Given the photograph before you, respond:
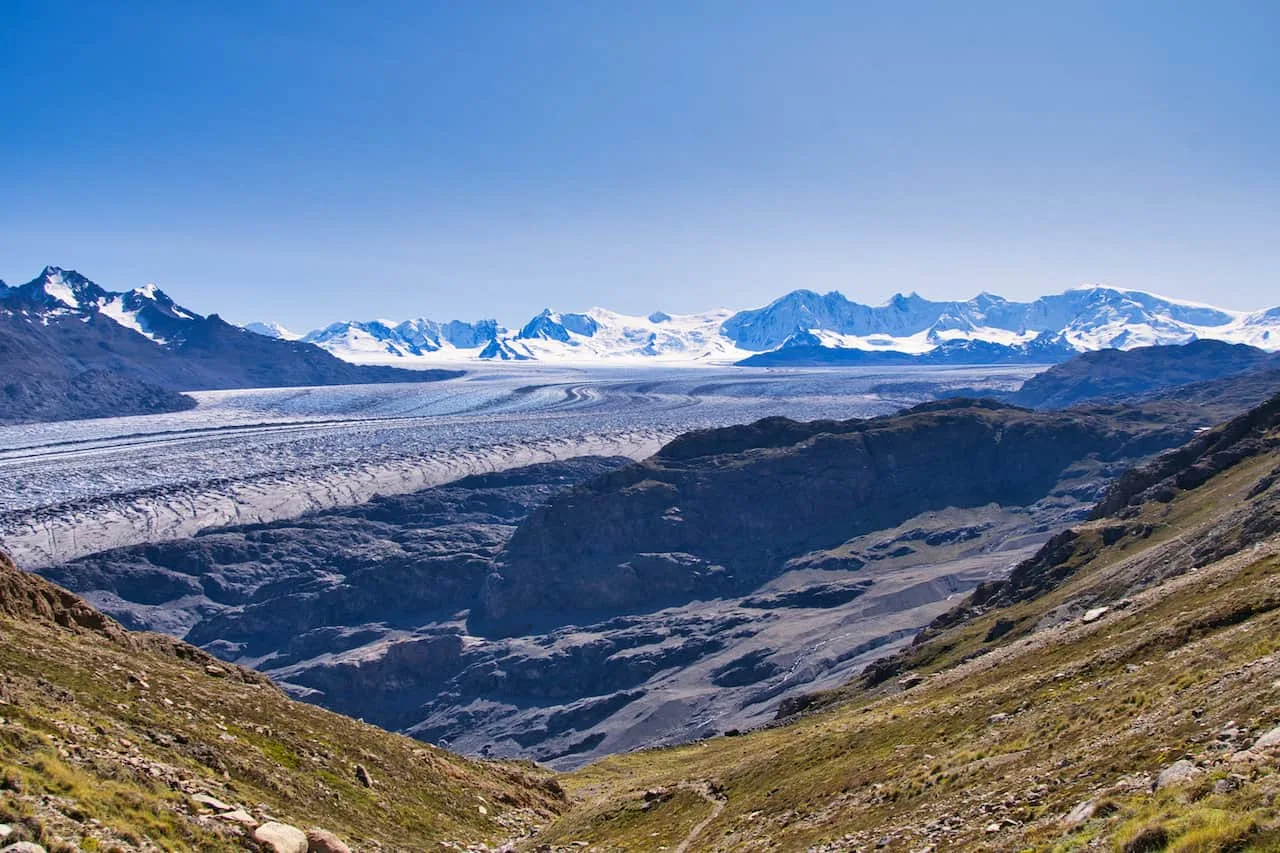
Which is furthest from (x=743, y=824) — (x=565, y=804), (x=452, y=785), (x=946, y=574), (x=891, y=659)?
(x=946, y=574)

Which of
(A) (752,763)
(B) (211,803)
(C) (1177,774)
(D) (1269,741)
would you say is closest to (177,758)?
(B) (211,803)

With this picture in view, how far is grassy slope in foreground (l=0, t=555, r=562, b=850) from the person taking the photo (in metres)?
19.8

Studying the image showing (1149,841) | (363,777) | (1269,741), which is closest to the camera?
(1149,841)

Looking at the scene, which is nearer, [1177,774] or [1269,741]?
[1269,741]

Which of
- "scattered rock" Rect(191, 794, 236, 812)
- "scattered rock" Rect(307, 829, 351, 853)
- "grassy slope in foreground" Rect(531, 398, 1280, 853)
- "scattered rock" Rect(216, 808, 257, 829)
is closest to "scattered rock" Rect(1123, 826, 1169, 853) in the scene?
"grassy slope in foreground" Rect(531, 398, 1280, 853)

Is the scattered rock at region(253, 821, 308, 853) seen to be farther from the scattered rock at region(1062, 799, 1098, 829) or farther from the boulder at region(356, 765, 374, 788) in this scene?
the scattered rock at region(1062, 799, 1098, 829)

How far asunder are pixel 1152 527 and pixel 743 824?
7322cm

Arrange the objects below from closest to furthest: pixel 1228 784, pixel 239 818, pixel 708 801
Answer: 1. pixel 1228 784
2. pixel 239 818
3. pixel 708 801

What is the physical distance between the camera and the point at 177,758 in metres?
25.9

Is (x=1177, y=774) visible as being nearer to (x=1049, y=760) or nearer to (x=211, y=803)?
(x=1049, y=760)

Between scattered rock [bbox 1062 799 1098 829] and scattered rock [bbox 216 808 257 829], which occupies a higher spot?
scattered rock [bbox 1062 799 1098 829]

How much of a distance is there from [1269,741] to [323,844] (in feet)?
69.9

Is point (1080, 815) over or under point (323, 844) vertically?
over

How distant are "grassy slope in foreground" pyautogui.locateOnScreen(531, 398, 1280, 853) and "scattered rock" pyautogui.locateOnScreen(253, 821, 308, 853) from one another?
1332 centimetres
